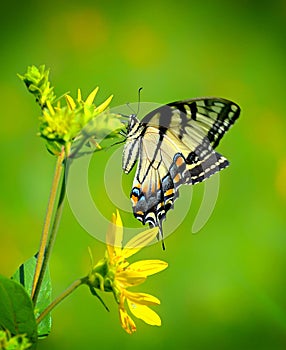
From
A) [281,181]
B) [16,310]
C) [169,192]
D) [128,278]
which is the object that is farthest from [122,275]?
[281,181]

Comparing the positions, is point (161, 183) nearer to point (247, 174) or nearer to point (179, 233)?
point (179, 233)

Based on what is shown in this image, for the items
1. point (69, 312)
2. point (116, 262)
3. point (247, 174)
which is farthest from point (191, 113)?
point (247, 174)

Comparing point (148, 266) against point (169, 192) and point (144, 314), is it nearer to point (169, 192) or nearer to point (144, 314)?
point (144, 314)

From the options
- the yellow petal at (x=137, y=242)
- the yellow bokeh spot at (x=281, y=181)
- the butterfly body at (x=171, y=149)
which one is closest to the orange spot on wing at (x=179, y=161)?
the butterfly body at (x=171, y=149)

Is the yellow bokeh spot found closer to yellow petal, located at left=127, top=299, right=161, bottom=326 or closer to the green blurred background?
the green blurred background

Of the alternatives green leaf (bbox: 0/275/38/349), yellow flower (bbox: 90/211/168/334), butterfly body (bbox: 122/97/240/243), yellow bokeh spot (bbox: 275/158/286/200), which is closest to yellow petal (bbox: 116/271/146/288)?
yellow flower (bbox: 90/211/168/334)

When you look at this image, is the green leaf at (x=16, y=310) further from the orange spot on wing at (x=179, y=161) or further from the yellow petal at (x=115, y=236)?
the orange spot on wing at (x=179, y=161)
